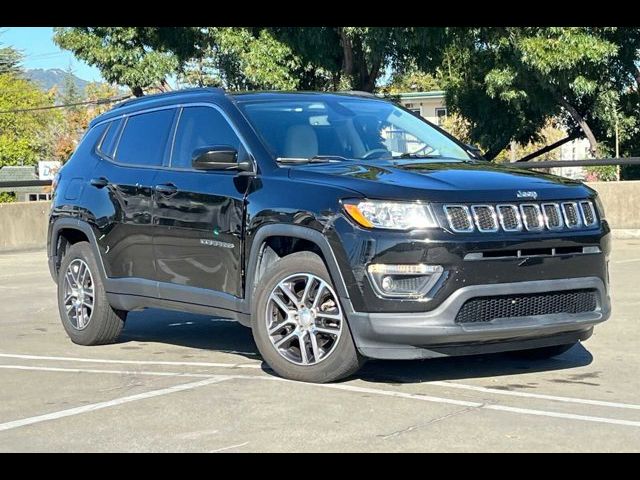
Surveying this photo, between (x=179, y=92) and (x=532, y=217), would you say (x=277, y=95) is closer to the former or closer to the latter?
(x=179, y=92)

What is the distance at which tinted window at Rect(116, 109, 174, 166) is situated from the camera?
7988 mm

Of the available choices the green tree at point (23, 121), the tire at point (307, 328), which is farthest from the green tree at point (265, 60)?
the green tree at point (23, 121)

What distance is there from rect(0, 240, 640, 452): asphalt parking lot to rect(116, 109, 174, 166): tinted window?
4.70 feet

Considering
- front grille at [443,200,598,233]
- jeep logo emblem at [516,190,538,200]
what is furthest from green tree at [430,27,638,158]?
jeep logo emblem at [516,190,538,200]

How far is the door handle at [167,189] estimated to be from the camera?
753 centimetres

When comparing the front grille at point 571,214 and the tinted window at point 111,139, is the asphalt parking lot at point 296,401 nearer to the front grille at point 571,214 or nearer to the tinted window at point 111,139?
the front grille at point 571,214

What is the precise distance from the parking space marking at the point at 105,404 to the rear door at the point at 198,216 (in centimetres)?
66

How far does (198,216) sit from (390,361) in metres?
1.59

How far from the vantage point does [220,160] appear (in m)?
6.99

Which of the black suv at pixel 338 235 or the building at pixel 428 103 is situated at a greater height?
the building at pixel 428 103

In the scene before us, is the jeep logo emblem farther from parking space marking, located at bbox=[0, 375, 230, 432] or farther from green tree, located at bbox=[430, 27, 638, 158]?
green tree, located at bbox=[430, 27, 638, 158]
